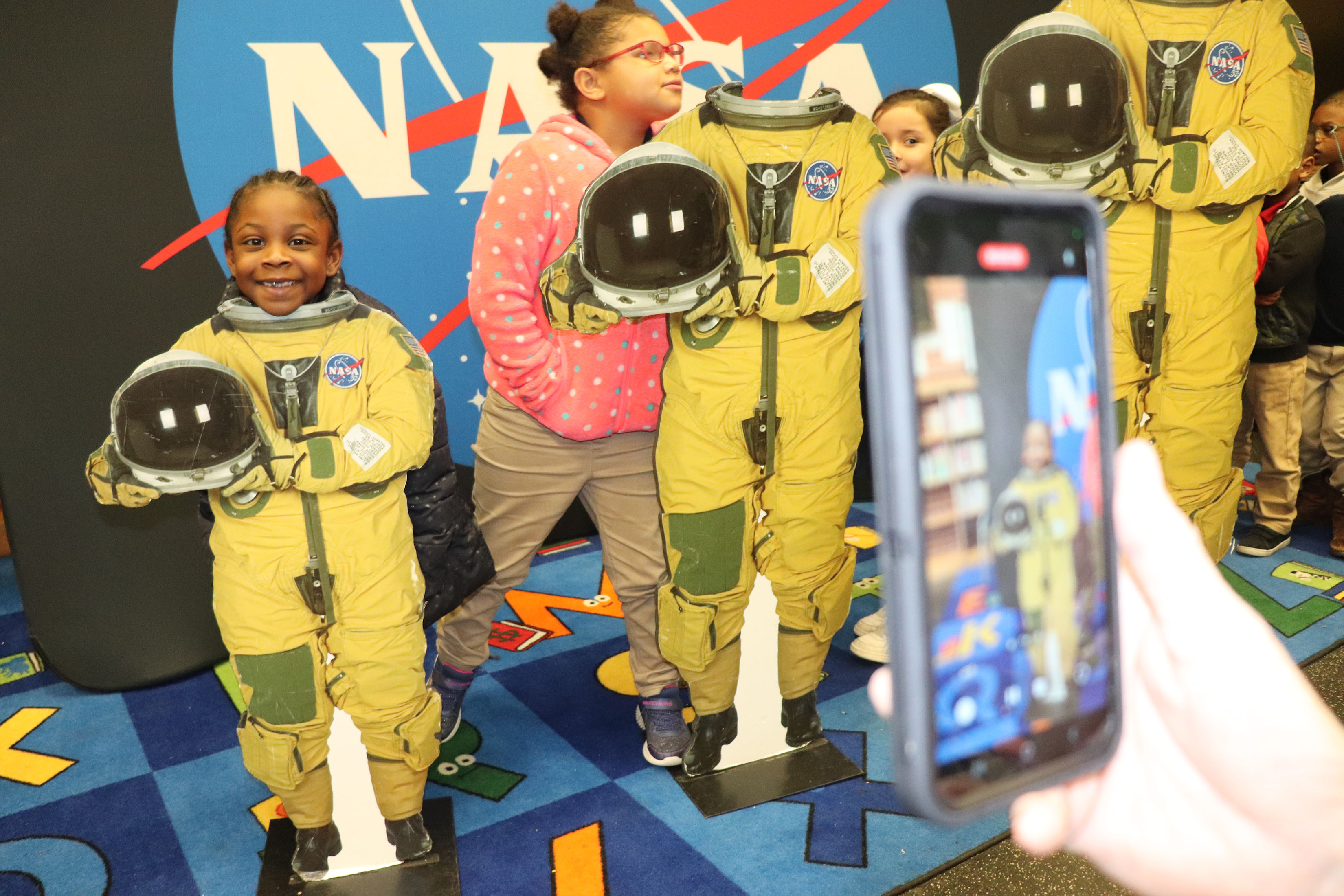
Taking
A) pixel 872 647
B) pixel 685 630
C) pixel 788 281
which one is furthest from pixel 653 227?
pixel 872 647

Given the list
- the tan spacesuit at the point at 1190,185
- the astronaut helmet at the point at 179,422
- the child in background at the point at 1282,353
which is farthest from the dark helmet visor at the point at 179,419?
the child in background at the point at 1282,353

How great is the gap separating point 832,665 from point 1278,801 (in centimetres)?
202

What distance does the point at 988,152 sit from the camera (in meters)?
1.72

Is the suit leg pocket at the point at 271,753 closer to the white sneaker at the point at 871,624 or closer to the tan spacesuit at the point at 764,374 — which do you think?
the tan spacesuit at the point at 764,374

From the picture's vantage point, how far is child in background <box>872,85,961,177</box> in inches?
94.7

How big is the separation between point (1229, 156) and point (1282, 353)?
5.79 ft

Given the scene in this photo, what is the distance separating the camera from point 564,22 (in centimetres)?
199

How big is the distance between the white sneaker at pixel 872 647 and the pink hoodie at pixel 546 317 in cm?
104

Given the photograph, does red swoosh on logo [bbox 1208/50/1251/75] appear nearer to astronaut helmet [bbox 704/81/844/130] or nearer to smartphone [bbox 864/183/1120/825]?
astronaut helmet [bbox 704/81/844/130]

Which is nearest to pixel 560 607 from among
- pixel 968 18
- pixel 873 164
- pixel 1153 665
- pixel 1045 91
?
pixel 873 164

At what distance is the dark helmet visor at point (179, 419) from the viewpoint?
57.7 inches

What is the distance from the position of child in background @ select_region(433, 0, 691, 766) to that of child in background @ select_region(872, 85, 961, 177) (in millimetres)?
738

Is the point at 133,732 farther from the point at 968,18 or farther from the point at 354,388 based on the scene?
the point at 968,18

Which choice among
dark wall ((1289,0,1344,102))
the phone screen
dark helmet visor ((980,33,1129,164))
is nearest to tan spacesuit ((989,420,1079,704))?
the phone screen
